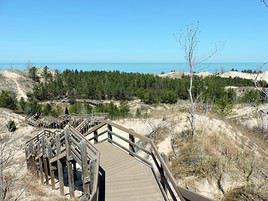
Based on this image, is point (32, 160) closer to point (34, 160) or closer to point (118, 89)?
point (34, 160)

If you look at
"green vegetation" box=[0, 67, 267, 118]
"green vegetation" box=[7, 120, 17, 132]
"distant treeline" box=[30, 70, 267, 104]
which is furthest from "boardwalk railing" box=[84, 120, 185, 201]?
"distant treeline" box=[30, 70, 267, 104]

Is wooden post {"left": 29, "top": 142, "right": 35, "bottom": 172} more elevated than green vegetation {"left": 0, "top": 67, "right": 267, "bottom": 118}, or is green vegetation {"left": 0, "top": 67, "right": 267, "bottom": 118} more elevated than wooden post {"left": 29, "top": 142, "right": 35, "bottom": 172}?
wooden post {"left": 29, "top": 142, "right": 35, "bottom": 172}

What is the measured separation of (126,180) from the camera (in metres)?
9.63

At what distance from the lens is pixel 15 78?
251ft

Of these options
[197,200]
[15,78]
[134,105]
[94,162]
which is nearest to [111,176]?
[94,162]

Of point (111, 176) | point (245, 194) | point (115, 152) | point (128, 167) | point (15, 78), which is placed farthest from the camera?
point (15, 78)

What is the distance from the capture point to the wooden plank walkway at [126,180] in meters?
8.46

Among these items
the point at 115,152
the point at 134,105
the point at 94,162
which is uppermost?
the point at 94,162

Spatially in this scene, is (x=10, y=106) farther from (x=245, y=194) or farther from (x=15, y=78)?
(x=245, y=194)

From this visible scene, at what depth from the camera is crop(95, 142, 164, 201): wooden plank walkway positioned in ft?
27.8

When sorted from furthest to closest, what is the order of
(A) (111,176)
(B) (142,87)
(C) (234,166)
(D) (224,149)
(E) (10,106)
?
(B) (142,87), (E) (10,106), (D) (224,149), (C) (234,166), (A) (111,176)

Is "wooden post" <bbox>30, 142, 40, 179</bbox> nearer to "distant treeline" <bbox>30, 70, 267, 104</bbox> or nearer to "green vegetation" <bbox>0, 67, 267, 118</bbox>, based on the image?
"green vegetation" <bbox>0, 67, 267, 118</bbox>

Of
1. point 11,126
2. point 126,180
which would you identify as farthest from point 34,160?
point 11,126

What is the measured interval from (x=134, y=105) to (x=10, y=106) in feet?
73.7
